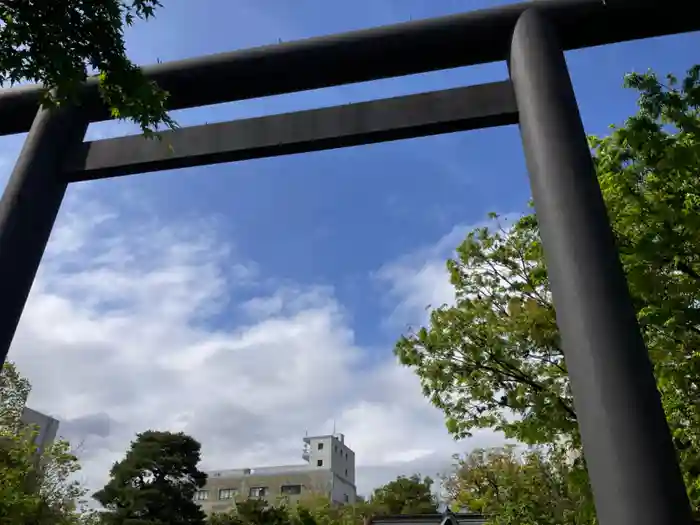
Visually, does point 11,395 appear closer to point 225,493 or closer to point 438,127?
point 438,127

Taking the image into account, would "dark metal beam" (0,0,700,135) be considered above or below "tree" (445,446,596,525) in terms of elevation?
above

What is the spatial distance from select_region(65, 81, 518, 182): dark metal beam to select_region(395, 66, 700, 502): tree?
1.49 m

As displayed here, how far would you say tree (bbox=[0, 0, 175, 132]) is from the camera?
A: 339 cm

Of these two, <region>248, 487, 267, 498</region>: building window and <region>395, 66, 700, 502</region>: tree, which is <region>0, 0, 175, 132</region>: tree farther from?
<region>248, 487, 267, 498</region>: building window

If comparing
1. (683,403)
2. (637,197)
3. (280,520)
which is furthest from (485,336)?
(280,520)

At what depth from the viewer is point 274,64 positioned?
4.19m

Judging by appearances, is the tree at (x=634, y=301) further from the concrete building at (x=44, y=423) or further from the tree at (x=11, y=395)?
the concrete building at (x=44, y=423)

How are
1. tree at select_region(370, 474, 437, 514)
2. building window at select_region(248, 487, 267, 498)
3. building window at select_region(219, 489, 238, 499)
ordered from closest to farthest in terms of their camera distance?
tree at select_region(370, 474, 437, 514)
building window at select_region(248, 487, 267, 498)
building window at select_region(219, 489, 238, 499)

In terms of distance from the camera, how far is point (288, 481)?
49.9m

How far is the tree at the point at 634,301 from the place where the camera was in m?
4.39

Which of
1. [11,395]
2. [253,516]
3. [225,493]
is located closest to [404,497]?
[253,516]

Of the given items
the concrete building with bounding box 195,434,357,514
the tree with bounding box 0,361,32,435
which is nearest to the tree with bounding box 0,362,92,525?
the tree with bounding box 0,361,32,435

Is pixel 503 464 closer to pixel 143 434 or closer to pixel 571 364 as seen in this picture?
pixel 571 364

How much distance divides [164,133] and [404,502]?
3672 centimetres
